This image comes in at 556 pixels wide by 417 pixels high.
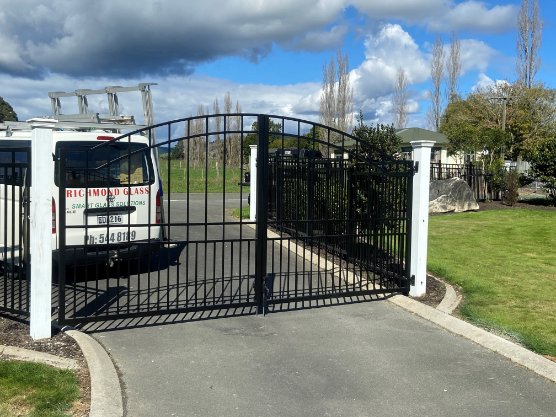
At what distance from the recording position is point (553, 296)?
23.9 feet

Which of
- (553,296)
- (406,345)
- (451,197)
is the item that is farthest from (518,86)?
(406,345)

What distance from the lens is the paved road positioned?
407 cm

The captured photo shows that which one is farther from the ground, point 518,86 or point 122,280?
point 518,86

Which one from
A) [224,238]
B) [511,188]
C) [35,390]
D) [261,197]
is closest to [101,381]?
[35,390]

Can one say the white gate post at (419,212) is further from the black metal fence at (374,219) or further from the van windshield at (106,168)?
the van windshield at (106,168)

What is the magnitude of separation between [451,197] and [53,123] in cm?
1409

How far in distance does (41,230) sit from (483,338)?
453 centimetres

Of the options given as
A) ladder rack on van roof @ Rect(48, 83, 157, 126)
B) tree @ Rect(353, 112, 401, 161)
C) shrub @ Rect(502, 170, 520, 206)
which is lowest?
shrub @ Rect(502, 170, 520, 206)

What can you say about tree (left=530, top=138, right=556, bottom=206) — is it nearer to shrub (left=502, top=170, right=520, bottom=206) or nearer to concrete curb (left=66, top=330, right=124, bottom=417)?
shrub (left=502, top=170, right=520, bottom=206)

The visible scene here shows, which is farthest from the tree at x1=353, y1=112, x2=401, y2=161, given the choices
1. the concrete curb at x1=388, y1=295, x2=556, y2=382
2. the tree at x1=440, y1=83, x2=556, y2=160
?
the tree at x1=440, y1=83, x2=556, y2=160

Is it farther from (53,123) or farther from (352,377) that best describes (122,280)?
(352,377)

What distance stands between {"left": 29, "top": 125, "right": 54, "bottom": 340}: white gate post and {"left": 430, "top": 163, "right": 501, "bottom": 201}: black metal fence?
714 inches

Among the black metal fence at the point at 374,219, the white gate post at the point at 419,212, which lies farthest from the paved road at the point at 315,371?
the black metal fence at the point at 374,219

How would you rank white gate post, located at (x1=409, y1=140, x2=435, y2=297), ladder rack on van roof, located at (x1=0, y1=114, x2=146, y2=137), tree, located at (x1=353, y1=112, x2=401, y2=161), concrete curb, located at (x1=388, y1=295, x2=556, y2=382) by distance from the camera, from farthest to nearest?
tree, located at (x1=353, y1=112, x2=401, y2=161) → ladder rack on van roof, located at (x1=0, y1=114, x2=146, y2=137) → white gate post, located at (x1=409, y1=140, x2=435, y2=297) → concrete curb, located at (x1=388, y1=295, x2=556, y2=382)
